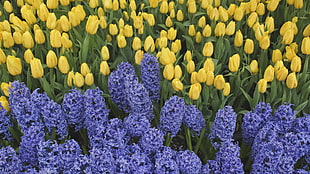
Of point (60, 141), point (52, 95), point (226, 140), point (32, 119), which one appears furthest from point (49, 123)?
point (226, 140)

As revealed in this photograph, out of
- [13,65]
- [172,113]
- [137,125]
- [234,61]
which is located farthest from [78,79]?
[234,61]

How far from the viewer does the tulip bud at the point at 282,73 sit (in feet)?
7.52

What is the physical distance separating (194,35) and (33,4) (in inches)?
49.2

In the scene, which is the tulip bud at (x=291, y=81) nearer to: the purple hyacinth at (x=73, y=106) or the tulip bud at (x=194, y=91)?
the tulip bud at (x=194, y=91)

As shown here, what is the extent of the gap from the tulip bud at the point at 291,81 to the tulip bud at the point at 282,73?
0.10ft

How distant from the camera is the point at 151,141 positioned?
6.30ft

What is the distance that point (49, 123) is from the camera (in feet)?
6.77

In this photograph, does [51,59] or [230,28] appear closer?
[51,59]

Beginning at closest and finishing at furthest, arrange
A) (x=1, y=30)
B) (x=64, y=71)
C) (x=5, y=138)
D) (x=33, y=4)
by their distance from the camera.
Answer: (x=5, y=138) < (x=64, y=71) < (x=1, y=30) < (x=33, y=4)

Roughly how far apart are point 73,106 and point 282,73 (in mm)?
1251

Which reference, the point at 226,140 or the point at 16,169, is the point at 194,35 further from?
the point at 16,169

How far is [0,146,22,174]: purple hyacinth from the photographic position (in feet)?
6.05

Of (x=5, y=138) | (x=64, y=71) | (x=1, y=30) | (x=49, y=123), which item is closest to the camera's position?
(x=49, y=123)

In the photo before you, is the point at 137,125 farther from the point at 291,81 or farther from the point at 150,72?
the point at 291,81
